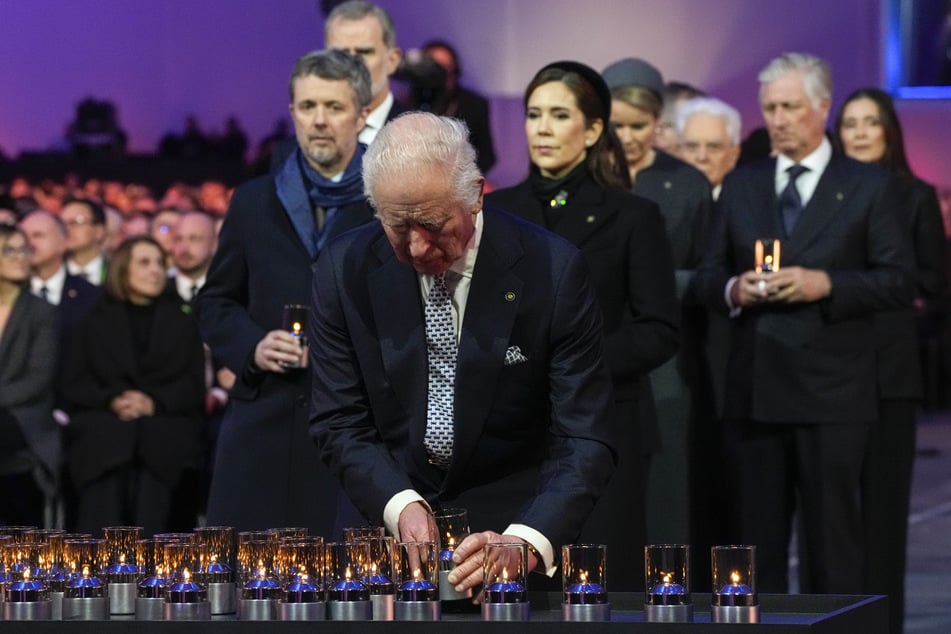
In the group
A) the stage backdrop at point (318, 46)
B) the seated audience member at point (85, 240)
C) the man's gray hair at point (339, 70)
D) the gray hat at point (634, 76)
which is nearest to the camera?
the man's gray hair at point (339, 70)

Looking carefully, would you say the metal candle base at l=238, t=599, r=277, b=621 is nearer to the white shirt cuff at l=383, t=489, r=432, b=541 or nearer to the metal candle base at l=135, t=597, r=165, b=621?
the metal candle base at l=135, t=597, r=165, b=621

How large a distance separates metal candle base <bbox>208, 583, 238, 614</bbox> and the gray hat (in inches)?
174

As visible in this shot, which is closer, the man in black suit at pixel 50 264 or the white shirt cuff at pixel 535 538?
the white shirt cuff at pixel 535 538

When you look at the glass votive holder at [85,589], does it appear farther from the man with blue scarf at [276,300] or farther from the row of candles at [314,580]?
the man with blue scarf at [276,300]

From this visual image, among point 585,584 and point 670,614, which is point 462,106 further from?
point 670,614

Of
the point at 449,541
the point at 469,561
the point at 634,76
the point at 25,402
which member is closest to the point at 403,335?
the point at 449,541

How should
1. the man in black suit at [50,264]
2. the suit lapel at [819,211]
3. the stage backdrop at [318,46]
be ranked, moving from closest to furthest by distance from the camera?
the suit lapel at [819,211]
the man in black suit at [50,264]
the stage backdrop at [318,46]

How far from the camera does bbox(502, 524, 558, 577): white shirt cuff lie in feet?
12.6

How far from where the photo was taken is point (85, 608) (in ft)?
11.7

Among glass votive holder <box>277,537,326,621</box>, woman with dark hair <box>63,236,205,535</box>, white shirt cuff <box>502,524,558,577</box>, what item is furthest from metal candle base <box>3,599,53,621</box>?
woman with dark hair <box>63,236,205,535</box>

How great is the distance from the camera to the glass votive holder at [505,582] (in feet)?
11.2

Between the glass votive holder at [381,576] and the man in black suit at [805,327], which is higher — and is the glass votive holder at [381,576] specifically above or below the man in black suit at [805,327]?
below


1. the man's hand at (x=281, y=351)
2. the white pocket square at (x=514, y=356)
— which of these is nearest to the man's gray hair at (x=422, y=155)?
the white pocket square at (x=514, y=356)

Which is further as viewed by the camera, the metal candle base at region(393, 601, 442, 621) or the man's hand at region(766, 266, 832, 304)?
the man's hand at region(766, 266, 832, 304)
